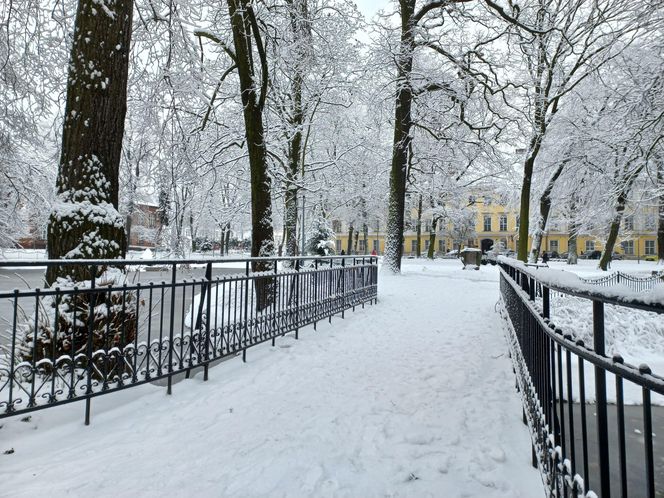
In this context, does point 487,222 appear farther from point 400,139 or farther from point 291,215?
point 291,215

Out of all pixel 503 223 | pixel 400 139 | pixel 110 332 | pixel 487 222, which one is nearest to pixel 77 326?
pixel 110 332

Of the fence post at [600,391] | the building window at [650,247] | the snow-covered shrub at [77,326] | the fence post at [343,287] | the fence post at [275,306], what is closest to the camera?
the fence post at [600,391]

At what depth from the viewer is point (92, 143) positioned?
4.38 m

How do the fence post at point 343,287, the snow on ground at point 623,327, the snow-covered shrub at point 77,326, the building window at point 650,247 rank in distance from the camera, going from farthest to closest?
the building window at point 650,247, the snow on ground at point 623,327, the fence post at point 343,287, the snow-covered shrub at point 77,326

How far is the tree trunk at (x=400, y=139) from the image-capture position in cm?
1523

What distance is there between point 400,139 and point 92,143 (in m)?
13.1

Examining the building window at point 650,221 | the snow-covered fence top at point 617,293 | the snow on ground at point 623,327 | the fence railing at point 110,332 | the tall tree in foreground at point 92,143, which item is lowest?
the snow on ground at point 623,327

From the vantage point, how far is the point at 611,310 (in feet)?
35.2

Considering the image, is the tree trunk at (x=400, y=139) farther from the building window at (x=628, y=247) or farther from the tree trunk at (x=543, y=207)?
the building window at (x=628, y=247)

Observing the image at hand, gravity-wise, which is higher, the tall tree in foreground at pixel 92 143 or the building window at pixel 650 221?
the building window at pixel 650 221

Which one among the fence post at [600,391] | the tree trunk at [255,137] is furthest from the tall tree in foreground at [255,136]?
the fence post at [600,391]

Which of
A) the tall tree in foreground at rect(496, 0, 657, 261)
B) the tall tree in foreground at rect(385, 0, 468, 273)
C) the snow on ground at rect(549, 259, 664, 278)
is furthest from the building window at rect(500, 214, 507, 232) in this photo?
the tall tree in foreground at rect(385, 0, 468, 273)

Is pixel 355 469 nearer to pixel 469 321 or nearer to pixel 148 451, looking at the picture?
pixel 148 451

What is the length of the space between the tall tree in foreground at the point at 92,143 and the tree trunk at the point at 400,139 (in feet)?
39.2
